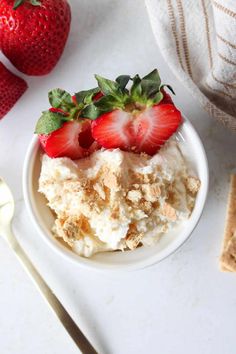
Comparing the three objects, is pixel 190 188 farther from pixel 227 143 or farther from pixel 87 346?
pixel 87 346

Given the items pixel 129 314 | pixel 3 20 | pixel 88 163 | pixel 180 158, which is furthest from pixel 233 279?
pixel 3 20

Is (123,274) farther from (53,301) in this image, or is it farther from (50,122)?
(50,122)

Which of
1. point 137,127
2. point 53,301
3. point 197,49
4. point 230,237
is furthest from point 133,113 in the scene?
point 53,301

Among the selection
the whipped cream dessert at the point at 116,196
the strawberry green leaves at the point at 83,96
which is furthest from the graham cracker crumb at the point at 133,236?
the strawberry green leaves at the point at 83,96

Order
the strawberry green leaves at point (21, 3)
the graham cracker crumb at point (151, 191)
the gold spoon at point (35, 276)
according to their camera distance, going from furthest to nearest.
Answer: the gold spoon at point (35, 276)
the strawberry green leaves at point (21, 3)
the graham cracker crumb at point (151, 191)

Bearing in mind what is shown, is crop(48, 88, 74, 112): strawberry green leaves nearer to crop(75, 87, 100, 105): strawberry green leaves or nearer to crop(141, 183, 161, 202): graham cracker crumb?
crop(75, 87, 100, 105): strawberry green leaves

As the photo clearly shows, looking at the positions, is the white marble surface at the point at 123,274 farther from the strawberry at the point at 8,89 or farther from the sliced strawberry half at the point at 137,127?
the sliced strawberry half at the point at 137,127
